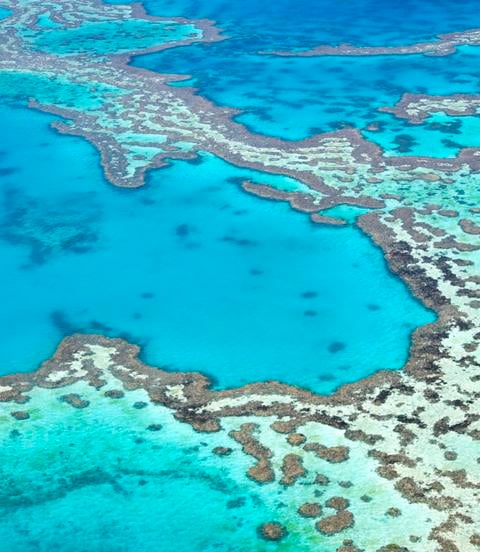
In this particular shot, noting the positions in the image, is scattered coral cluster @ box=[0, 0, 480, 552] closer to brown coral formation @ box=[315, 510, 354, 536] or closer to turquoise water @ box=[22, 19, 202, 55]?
brown coral formation @ box=[315, 510, 354, 536]

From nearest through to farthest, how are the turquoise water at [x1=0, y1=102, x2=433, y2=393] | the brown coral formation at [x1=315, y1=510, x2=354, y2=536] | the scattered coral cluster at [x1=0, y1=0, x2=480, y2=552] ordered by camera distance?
1. the brown coral formation at [x1=315, y1=510, x2=354, y2=536]
2. the scattered coral cluster at [x1=0, y1=0, x2=480, y2=552]
3. the turquoise water at [x1=0, y1=102, x2=433, y2=393]

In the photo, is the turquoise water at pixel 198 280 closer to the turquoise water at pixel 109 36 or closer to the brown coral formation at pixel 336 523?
the brown coral formation at pixel 336 523

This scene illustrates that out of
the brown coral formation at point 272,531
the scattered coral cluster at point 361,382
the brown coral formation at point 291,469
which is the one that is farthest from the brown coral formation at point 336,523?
the brown coral formation at point 291,469

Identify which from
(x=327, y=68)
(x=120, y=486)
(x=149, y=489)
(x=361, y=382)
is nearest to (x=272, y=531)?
(x=149, y=489)

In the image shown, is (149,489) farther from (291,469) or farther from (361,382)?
(361,382)

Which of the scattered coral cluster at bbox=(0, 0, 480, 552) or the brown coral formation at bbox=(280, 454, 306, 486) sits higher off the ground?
the scattered coral cluster at bbox=(0, 0, 480, 552)

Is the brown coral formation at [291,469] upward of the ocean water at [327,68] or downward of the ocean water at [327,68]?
downward

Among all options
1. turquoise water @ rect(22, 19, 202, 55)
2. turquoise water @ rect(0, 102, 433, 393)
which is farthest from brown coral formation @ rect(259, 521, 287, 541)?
turquoise water @ rect(22, 19, 202, 55)
